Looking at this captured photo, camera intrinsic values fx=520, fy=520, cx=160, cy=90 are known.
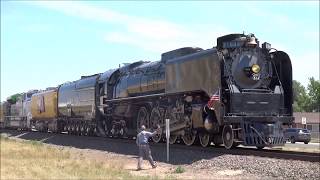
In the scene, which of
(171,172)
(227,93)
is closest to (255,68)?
(227,93)

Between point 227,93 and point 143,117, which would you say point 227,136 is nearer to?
point 227,93

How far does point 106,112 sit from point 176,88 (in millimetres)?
9765

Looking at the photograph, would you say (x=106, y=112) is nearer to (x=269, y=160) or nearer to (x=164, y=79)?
(x=164, y=79)

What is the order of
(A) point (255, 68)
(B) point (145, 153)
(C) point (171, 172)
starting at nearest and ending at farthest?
(C) point (171, 172) < (B) point (145, 153) < (A) point (255, 68)

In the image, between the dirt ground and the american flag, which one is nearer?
the dirt ground

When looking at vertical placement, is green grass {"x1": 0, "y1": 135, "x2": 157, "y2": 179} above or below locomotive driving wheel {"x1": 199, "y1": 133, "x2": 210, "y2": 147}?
below

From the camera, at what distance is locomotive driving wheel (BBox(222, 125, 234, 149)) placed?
19.1 metres

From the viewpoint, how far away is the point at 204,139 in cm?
2125

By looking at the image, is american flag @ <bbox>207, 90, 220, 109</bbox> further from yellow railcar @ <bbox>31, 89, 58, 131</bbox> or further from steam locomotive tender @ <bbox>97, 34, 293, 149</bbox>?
yellow railcar @ <bbox>31, 89, 58, 131</bbox>

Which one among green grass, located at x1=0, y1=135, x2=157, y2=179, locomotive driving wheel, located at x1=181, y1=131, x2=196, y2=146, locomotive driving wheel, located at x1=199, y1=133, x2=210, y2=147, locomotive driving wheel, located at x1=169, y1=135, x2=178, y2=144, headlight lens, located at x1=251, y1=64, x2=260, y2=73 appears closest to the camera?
green grass, located at x1=0, y1=135, x2=157, y2=179

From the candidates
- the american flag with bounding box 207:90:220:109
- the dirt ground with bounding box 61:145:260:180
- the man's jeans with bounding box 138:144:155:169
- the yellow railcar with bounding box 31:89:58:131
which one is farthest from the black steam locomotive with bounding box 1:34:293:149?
the yellow railcar with bounding box 31:89:58:131

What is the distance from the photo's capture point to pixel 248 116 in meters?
19.0

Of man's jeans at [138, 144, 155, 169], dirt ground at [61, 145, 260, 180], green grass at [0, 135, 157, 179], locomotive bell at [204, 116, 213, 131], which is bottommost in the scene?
dirt ground at [61, 145, 260, 180]

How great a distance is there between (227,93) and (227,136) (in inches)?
63.9
